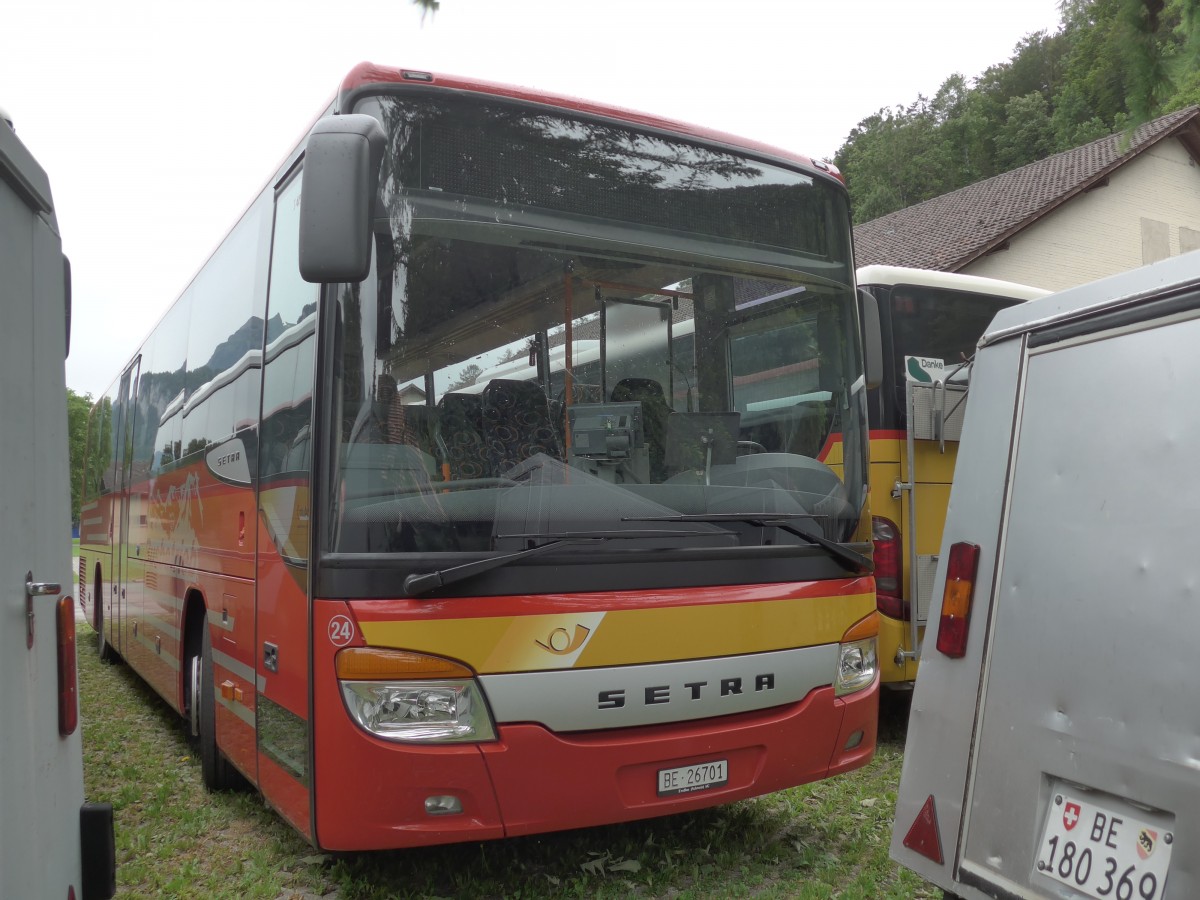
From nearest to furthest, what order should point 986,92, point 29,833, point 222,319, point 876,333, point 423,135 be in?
point 29,833, point 423,135, point 876,333, point 222,319, point 986,92

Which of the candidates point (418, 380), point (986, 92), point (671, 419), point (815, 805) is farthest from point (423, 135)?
point (986, 92)

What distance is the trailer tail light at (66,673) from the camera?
2316 millimetres

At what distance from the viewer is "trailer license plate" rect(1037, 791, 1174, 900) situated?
2301 millimetres

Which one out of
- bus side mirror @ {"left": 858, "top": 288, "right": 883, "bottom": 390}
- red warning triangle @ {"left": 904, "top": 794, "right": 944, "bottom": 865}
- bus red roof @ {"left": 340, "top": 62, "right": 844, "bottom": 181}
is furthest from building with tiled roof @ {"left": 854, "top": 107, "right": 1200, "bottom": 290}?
red warning triangle @ {"left": 904, "top": 794, "right": 944, "bottom": 865}

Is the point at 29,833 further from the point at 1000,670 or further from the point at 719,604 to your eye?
the point at 719,604

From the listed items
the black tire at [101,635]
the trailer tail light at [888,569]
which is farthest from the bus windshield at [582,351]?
the black tire at [101,635]

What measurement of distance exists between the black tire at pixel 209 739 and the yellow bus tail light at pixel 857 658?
3.35 m

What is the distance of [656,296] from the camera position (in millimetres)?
4203

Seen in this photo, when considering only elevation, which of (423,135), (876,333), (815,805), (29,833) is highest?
(423,135)

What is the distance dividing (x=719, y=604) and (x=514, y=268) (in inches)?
58.6

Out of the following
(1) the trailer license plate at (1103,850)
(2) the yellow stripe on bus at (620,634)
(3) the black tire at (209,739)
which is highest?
(2) the yellow stripe on bus at (620,634)

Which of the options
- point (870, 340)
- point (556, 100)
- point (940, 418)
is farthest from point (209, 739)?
point (940, 418)

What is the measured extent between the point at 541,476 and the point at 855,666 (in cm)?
171

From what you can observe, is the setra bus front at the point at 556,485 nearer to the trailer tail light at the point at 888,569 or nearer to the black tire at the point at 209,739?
the black tire at the point at 209,739
